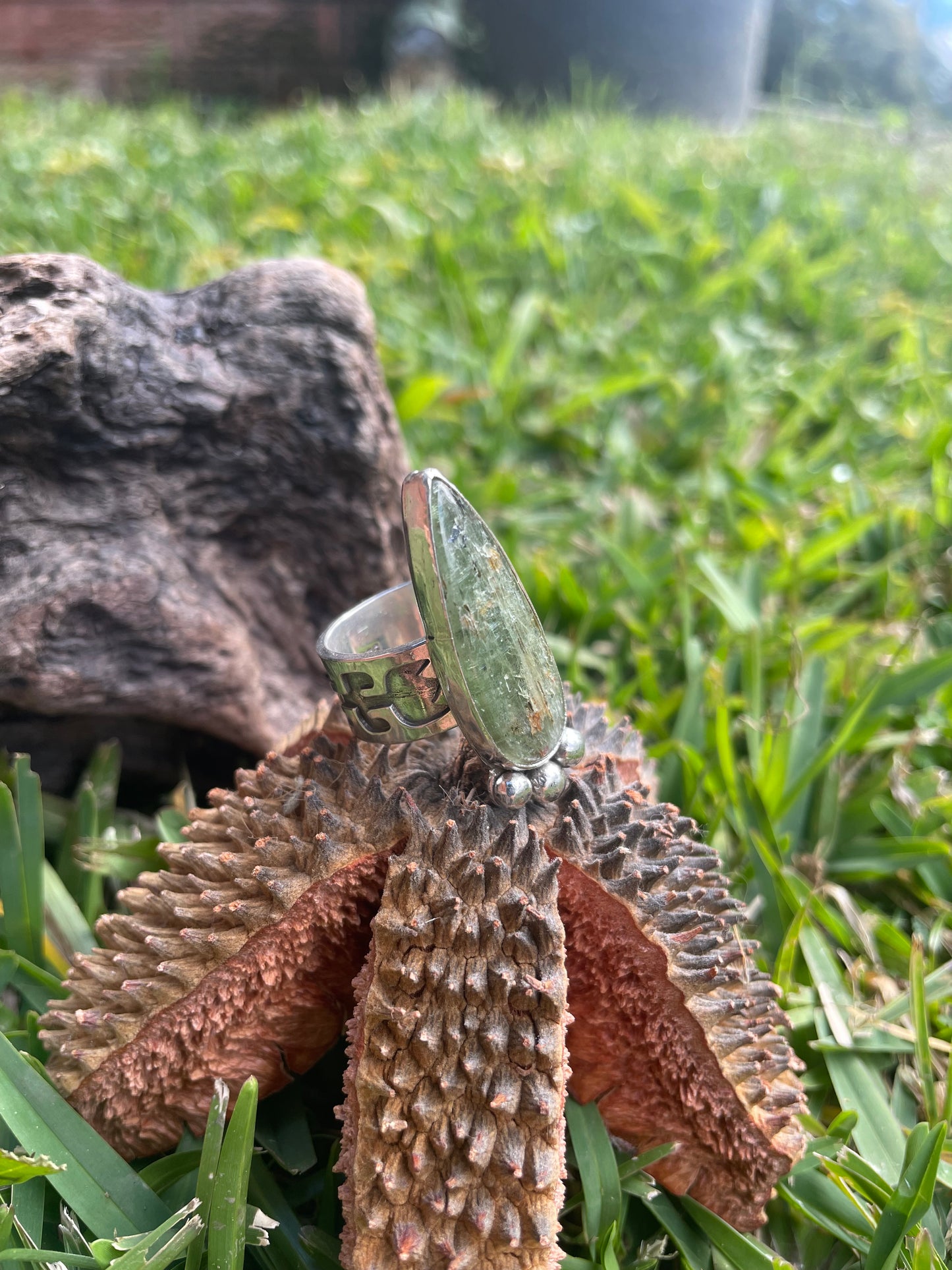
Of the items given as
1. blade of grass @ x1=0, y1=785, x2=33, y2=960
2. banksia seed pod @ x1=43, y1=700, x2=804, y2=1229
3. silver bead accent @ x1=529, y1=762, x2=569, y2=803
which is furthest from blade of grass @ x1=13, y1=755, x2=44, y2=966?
silver bead accent @ x1=529, y1=762, x2=569, y2=803

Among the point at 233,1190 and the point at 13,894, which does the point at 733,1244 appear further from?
the point at 13,894

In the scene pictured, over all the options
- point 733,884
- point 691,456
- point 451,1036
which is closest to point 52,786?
point 451,1036

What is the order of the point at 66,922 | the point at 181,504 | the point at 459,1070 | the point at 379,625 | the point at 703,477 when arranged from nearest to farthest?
1. the point at 459,1070
2. the point at 379,625
3. the point at 66,922
4. the point at 181,504
5. the point at 703,477

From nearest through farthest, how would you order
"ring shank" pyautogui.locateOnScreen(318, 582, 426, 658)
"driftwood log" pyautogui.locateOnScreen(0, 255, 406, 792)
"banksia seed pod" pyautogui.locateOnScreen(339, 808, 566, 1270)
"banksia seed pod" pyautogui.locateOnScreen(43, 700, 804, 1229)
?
"banksia seed pod" pyautogui.locateOnScreen(339, 808, 566, 1270), "banksia seed pod" pyautogui.locateOnScreen(43, 700, 804, 1229), "ring shank" pyautogui.locateOnScreen(318, 582, 426, 658), "driftwood log" pyautogui.locateOnScreen(0, 255, 406, 792)

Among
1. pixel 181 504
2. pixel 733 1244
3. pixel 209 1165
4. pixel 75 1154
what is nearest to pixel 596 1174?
pixel 733 1244

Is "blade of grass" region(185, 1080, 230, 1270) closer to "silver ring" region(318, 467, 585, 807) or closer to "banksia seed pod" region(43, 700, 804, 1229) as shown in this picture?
"banksia seed pod" region(43, 700, 804, 1229)
